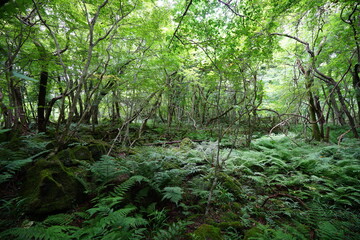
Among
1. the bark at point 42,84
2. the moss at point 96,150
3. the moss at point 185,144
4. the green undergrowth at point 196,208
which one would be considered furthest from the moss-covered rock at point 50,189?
the moss at point 185,144

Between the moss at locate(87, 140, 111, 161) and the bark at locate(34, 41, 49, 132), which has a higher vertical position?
the bark at locate(34, 41, 49, 132)

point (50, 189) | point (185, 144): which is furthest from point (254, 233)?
point (185, 144)

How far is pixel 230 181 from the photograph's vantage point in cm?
387

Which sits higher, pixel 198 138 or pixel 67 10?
pixel 67 10

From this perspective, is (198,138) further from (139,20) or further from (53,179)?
(53,179)

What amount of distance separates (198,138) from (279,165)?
14.9ft

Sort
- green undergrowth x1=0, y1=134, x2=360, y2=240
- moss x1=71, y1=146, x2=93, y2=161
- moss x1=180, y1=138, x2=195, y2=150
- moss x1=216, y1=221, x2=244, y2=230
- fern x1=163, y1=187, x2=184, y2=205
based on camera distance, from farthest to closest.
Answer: moss x1=180, y1=138, x2=195, y2=150
moss x1=71, y1=146, x2=93, y2=161
fern x1=163, y1=187, x2=184, y2=205
moss x1=216, y1=221, x2=244, y2=230
green undergrowth x1=0, y1=134, x2=360, y2=240

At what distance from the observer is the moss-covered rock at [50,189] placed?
7.91 feet

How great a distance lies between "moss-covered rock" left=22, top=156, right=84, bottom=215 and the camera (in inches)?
94.9

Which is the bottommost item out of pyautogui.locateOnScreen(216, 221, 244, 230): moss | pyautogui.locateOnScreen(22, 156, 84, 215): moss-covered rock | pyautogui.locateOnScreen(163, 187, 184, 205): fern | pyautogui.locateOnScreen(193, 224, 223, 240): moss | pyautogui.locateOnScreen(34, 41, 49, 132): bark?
pyautogui.locateOnScreen(216, 221, 244, 230): moss

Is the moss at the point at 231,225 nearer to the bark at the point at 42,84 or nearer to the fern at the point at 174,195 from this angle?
the fern at the point at 174,195

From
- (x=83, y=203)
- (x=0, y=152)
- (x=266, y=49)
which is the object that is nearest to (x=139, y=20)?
(x=266, y=49)

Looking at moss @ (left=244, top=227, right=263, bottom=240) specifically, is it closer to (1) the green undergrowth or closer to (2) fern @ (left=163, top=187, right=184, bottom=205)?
(1) the green undergrowth

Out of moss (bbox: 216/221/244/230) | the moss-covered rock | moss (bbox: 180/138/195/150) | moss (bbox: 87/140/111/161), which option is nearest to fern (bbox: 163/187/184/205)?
moss (bbox: 216/221/244/230)
